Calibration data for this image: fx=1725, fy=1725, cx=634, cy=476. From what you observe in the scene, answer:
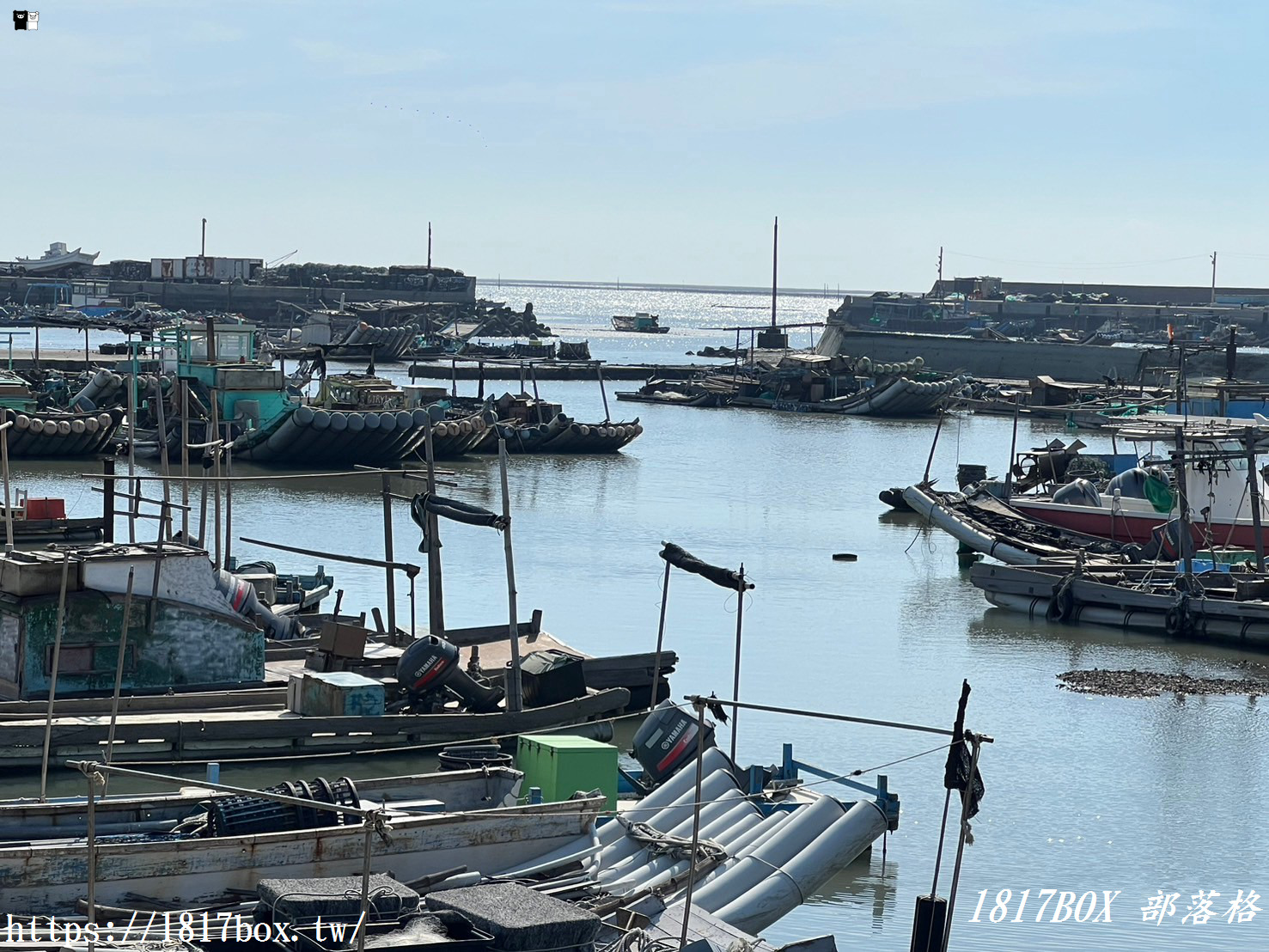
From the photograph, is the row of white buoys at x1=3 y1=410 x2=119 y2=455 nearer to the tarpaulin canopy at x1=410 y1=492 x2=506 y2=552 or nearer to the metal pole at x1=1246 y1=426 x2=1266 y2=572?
the tarpaulin canopy at x1=410 y1=492 x2=506 y2=552

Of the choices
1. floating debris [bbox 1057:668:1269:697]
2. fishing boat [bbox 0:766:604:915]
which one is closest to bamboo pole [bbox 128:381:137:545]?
fishing boat [bbox 0:766:604:915]

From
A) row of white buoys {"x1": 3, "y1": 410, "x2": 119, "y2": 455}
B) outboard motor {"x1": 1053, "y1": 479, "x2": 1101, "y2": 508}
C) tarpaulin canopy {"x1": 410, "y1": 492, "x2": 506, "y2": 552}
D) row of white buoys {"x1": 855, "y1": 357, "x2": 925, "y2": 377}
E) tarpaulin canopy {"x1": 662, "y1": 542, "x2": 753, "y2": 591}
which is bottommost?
row of white buoys {"x1": 3, "y1": 410, "x2": 119, "y2": 455}

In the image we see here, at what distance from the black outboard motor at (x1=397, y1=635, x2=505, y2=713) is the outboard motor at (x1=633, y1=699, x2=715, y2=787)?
2815 mm

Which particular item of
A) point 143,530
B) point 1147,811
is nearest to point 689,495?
point 143,530

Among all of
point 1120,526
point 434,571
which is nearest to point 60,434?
point 1120,526

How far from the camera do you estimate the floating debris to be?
74.8 ft

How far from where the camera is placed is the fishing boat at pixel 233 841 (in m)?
10.3

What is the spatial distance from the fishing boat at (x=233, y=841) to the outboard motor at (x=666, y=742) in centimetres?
258

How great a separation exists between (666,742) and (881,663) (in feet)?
33.9

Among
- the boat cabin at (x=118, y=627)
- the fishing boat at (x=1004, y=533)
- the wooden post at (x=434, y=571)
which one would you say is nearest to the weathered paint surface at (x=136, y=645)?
the boat cabin at (x=118, y=627)

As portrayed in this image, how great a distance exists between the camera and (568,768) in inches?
519

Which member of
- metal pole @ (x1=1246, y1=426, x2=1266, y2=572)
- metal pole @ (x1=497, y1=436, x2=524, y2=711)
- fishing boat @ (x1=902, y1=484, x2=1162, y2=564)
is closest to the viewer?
metal pole @ (x1=497, y1=436, x2=524, y2=711)

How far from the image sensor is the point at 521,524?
37.5m

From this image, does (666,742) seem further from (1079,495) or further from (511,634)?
(1079,495)
